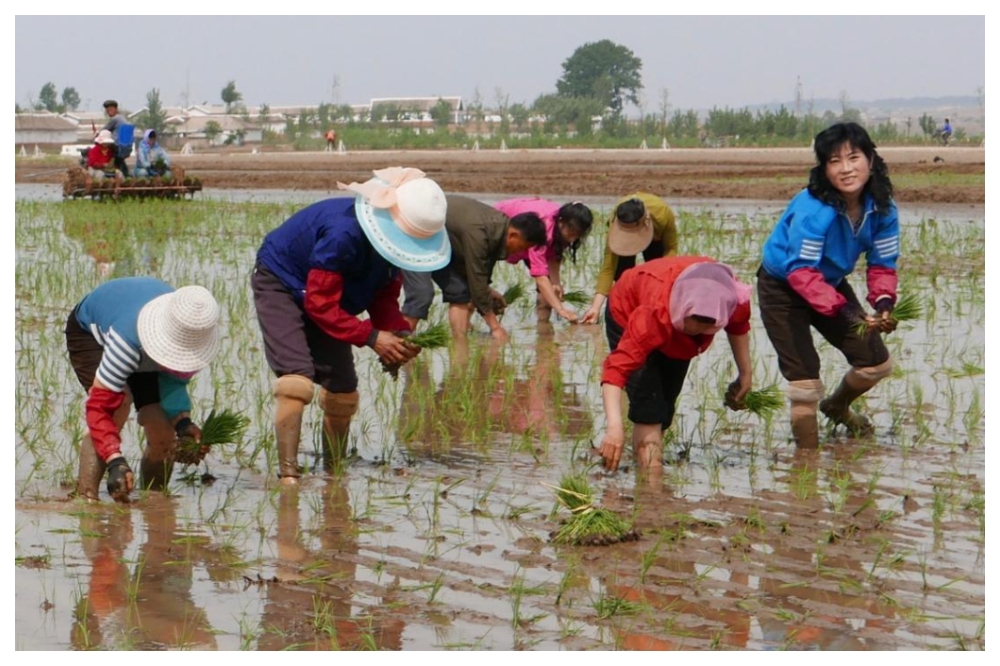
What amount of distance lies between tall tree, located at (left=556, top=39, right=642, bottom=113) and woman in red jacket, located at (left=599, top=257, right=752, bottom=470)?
3308 inches

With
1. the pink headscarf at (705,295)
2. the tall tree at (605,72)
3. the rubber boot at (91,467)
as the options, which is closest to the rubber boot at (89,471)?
the rubber boot at (91,467)

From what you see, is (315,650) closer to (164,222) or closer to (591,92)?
(164,222)

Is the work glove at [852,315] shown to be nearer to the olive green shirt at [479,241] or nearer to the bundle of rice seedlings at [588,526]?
the bundle of rice seedlings at [588,526]

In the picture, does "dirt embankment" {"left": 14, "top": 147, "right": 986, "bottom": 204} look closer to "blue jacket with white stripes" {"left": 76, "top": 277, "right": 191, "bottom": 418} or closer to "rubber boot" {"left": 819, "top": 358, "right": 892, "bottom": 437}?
"rubber boot" {"left": 819, "top": 358, "right": 892, "bottom": 437}

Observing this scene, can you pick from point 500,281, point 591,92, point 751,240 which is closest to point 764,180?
point 751,240

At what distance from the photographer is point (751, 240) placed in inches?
522

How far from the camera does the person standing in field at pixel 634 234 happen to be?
728 centimetres

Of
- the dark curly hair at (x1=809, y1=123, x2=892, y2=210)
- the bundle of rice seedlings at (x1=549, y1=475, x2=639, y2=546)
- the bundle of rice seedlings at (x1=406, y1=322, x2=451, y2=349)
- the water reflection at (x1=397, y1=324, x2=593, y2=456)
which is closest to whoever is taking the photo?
the bundle of rice seedlings at (x1=549, y1=475, x2=639, y2=546)

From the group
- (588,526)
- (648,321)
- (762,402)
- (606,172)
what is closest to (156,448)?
(588,526)

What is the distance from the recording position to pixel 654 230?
755cm

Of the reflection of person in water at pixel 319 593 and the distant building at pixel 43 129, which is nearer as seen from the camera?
the reflection of person in water at pixel 319 593

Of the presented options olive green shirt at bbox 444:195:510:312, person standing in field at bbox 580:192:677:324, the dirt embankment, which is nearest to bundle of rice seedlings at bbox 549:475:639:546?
olive green shirt at bbox 444:195:510:312

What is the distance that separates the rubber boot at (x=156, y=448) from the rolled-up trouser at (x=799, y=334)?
238 cm

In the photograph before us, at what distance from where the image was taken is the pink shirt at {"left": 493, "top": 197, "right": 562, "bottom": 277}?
817cm
